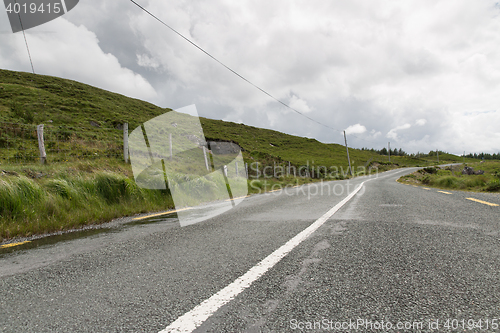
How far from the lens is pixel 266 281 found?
6.07ft

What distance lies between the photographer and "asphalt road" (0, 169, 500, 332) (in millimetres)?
1389

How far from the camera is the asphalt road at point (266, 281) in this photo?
1.39 meters

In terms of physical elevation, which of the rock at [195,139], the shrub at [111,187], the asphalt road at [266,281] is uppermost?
the rock at [195,139]

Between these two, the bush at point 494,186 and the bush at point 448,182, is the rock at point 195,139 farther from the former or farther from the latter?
the bush at point 494,186

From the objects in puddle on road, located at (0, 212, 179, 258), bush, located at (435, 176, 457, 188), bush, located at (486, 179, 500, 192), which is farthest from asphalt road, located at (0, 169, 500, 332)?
bush, located at (435, 176, 457, 188)

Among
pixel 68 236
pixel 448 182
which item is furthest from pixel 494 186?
pixel 68 236

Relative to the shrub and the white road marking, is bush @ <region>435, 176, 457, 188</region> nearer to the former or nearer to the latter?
the white road marking

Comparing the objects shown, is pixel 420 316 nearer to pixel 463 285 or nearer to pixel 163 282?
pixel 463 285

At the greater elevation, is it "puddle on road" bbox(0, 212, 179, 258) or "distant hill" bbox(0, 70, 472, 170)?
"distant hill" bbox(0, 70, 472, 170)

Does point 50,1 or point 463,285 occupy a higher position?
point 50,1

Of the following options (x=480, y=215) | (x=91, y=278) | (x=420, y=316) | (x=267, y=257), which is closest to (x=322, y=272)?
(x=267, y=257)

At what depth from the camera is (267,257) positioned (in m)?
2.38

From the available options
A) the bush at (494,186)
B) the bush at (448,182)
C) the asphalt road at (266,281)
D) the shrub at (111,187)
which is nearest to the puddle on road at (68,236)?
the asphalt road at (266,281)

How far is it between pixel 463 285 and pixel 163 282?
6.99ft
